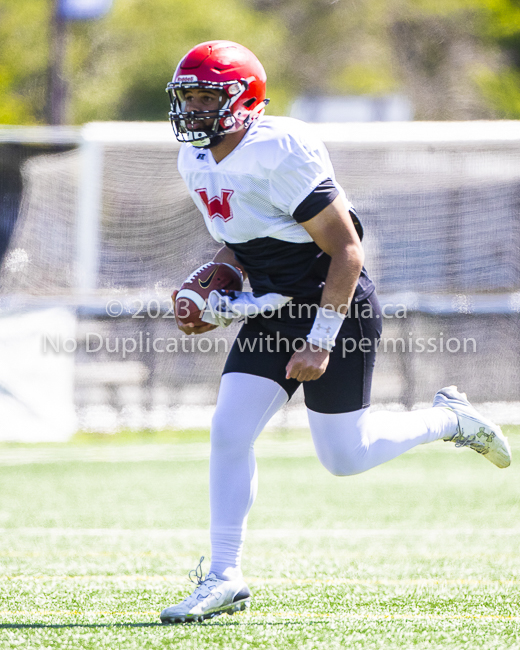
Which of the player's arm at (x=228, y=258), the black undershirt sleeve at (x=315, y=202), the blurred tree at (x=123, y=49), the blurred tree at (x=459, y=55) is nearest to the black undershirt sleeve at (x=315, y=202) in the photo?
the black undershirt sleeve at (x=315, y=202)

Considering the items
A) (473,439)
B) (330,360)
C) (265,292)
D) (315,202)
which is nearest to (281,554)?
(473,439)

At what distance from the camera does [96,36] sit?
29953mm

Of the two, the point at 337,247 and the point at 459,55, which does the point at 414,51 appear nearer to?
the point at 459,55

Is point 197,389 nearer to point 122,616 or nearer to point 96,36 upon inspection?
point 122,616

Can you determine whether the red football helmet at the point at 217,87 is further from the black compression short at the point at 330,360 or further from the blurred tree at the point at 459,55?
the blurred tree at the point at 459,55

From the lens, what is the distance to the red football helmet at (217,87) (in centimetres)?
276

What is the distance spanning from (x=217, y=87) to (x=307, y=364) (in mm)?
883

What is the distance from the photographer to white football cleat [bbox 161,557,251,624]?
8.80 feet

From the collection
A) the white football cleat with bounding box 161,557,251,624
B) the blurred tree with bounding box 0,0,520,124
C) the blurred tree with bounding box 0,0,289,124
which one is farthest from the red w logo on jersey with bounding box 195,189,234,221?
the blurred tree with bounding box 0,0,520,124

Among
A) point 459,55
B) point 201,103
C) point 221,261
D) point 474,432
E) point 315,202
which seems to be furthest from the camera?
point 459,55

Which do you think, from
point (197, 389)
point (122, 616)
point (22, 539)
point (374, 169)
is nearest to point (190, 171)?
point (122, 616)

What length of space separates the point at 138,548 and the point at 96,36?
2846cm

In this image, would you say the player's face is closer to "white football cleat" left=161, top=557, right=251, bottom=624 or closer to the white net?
"white football cleat" left=161, top=557, right=251, bottom=624

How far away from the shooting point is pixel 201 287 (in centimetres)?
298
